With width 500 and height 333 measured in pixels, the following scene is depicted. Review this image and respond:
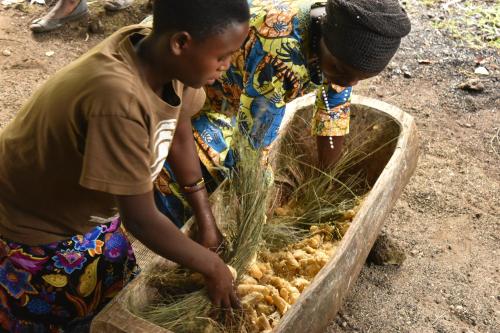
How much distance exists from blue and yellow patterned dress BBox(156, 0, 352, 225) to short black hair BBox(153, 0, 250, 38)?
826 mm

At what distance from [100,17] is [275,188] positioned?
3358 mm

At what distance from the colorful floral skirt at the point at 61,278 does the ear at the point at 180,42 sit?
2.47 ft

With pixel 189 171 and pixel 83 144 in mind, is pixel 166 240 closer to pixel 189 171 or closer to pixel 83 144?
pixel 83 144

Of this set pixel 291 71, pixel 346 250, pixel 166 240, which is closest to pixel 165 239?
pixel 166 240

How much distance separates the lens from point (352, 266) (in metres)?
2.35

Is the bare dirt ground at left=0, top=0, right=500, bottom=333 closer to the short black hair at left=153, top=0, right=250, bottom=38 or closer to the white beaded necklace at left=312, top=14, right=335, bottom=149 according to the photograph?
the white beaded necklace at left=312, top=14, right=335, bottom=149

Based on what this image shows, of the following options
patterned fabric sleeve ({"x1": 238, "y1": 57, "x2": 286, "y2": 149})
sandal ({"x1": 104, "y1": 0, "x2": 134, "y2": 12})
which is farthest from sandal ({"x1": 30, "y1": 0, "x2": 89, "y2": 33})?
patterned fabric sleeve ({"x1": 238, "y1": 57, "x2": 286, "y2": 149})

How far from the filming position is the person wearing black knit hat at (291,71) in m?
2.16

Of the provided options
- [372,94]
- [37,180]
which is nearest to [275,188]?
[37,180]

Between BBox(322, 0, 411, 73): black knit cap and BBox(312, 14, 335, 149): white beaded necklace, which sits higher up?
BBox(322, 0, 411, 73): black knit cap

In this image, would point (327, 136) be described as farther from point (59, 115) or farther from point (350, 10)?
point (59, 115)

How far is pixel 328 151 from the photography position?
291 cm

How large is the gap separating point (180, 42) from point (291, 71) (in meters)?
0.93

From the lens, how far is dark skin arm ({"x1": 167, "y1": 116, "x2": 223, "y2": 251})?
2270 mm
